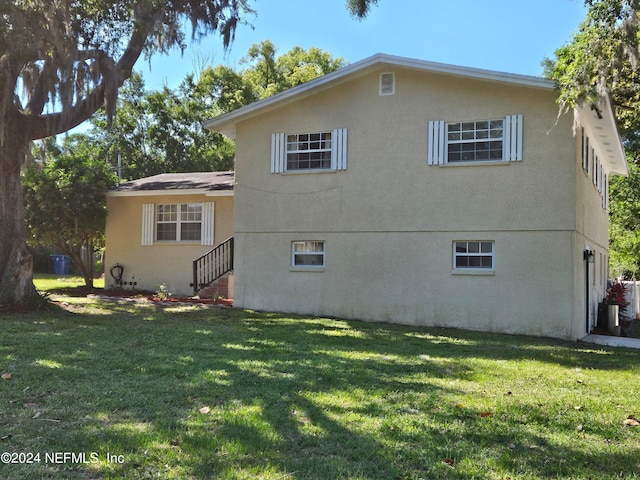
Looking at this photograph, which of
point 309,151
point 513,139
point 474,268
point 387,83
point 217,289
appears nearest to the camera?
point 513,139

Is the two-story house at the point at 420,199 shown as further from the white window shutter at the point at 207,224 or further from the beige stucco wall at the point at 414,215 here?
the white window shutter at the point at 207,224

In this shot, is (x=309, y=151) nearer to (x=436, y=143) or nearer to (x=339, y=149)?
(x=339, y=149)

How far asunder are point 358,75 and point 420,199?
320 centimetres

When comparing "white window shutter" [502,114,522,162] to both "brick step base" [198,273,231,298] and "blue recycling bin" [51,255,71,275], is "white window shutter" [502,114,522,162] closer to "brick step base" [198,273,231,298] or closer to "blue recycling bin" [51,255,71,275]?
"brick step base" [198,273,231,298]

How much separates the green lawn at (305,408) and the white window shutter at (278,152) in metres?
5.14

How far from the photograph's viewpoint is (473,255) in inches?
438

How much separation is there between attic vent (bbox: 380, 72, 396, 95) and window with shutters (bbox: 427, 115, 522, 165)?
1.23 m

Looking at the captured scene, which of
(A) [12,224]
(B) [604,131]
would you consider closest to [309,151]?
(A) [12,224]

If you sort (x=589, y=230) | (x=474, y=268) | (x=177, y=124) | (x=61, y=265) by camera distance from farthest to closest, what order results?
(x=177, y=124) < (x=61, y=265) < (x=589, y=230) < (x=474, y=268)

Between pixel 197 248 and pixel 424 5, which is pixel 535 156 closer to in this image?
pixel 424 5

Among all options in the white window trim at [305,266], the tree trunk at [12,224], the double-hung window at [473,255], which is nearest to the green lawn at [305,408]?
the double-hung window at [473,255]

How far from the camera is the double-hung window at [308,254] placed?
12375 millimetres

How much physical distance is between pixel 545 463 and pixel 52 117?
11969 mm

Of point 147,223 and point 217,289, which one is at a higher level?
point 147,223
